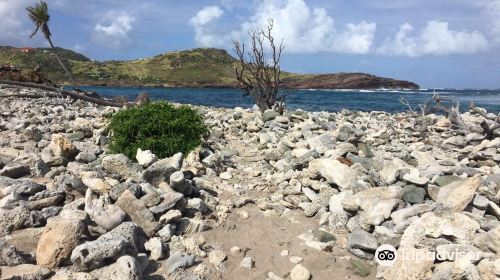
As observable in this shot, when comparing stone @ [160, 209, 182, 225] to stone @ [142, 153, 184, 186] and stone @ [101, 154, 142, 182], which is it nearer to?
stone @ [142, 153, 184, 186]

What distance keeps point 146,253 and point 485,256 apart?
3769 millimetres

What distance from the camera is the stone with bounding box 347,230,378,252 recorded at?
568cm

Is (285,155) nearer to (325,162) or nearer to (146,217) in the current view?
(325,162)

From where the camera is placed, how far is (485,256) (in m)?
4.80

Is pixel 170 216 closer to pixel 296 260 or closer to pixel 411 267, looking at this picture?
pixel 296 260

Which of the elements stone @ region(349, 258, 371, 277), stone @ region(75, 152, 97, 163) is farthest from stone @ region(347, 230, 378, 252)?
stone @ region(75, 152, 97, 163)

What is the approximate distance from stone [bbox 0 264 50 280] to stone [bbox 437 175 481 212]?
4976 millimetres

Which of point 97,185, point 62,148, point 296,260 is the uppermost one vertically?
point 62,148

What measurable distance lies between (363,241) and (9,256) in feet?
13.2

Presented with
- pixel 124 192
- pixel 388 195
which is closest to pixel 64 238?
pixel 124 192

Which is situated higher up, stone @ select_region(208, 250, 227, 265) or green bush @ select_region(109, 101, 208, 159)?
green bush @ select_region(109, 101, 208, 159)

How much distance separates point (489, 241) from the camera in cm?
503

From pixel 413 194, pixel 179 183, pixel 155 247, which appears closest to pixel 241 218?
pixel 179 183

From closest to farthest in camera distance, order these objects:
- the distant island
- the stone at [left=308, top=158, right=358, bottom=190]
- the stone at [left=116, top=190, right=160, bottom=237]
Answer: the stone at [left=116, top=190, right=160, bottom=237]
the stone at [left=308, top=158, right=358, bottom=190]
the distant island
